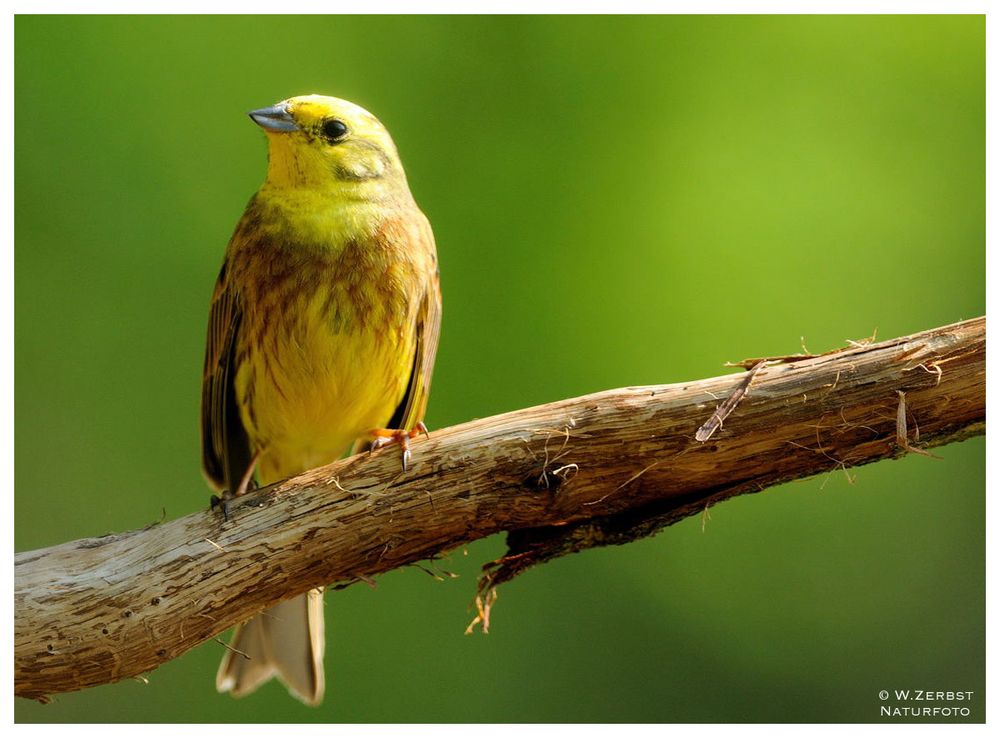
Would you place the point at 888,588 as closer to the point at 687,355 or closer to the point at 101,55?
the point at 687,355

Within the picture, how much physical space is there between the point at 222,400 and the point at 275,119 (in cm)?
83

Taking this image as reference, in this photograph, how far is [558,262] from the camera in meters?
4.07

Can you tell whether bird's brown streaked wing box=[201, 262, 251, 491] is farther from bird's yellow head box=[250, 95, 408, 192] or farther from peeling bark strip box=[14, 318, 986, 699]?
peeling bark strip box=[14, 318, 986, 699]

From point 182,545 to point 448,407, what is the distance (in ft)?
4.43

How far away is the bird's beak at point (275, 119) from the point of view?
3.16 m

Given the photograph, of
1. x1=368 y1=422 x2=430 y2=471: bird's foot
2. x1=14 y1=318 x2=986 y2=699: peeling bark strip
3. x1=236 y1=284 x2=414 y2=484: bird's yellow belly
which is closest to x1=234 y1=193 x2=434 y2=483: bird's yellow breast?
x1=236 y1=284 x2=414 y2=484: bird's yellow belly

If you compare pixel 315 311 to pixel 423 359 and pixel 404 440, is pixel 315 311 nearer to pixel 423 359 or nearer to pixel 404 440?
pixel 423 359

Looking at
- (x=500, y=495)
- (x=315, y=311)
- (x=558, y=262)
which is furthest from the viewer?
(x=558, y=262)

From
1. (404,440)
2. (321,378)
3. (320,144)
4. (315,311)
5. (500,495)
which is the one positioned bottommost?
(500,495)

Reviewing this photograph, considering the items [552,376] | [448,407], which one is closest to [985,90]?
[552,376]

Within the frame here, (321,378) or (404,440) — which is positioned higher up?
(321,378)

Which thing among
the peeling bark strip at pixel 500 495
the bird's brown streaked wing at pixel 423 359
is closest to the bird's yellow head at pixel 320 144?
the bird's brown streaked wing at pixel 423 359

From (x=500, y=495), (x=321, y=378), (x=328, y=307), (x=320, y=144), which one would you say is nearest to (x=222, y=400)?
(x=321, y=378)

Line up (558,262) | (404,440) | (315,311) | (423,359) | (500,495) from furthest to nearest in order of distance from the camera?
(558,262) < (423,359) < (315,311) < (404,440) < (500,495)
